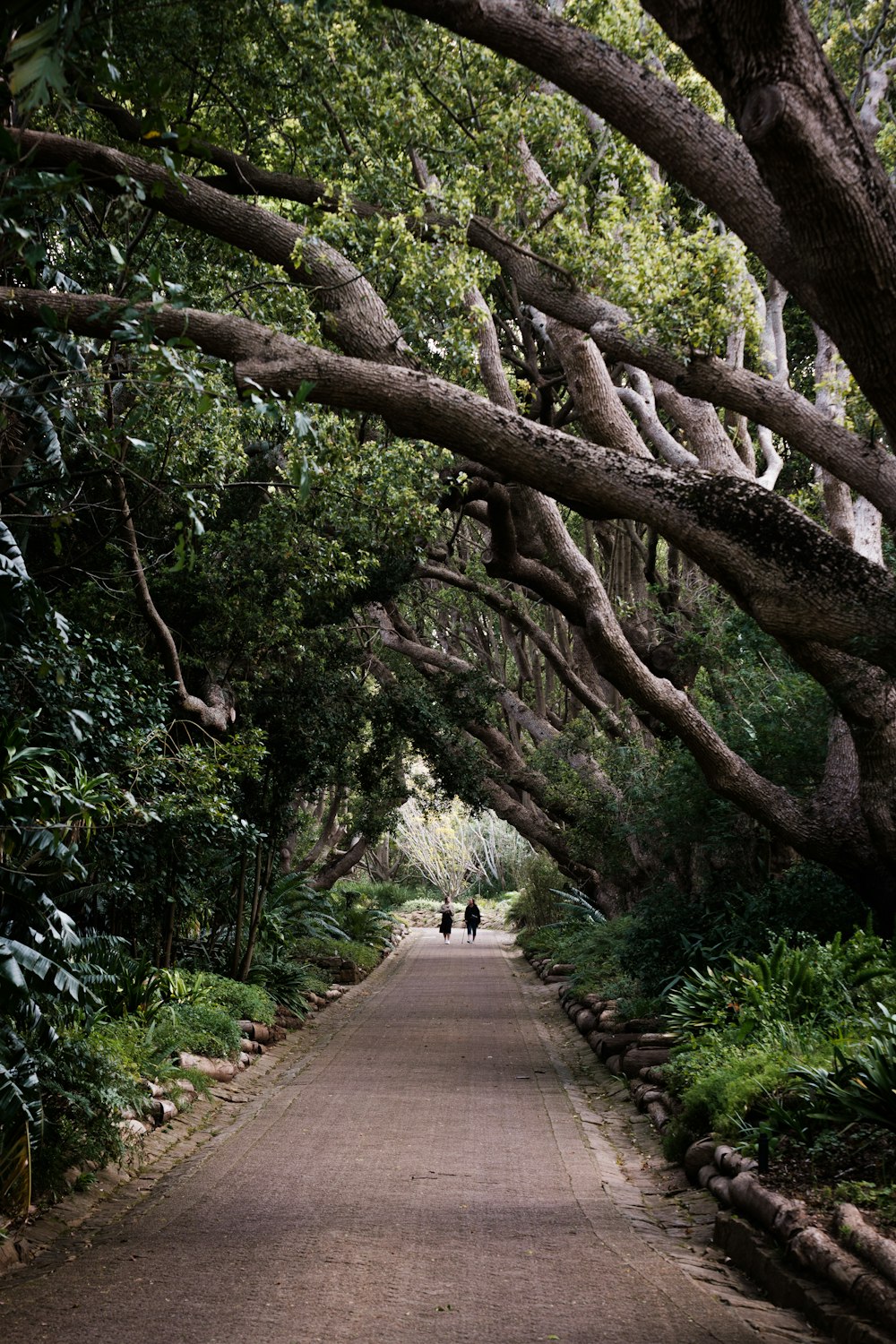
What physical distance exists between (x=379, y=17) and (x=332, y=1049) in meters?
Answer: 10.6

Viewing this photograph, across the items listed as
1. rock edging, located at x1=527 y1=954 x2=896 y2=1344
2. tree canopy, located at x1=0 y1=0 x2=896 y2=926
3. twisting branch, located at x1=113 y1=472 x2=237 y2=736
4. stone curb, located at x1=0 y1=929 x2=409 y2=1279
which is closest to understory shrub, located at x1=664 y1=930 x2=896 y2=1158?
rock edging, located at x1=527 y1=954 x2=896 y2=1344

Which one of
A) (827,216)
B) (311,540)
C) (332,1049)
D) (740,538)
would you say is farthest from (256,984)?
(827,216)

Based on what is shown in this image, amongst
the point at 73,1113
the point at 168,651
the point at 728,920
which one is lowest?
the point at 73,1113

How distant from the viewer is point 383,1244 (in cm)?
592

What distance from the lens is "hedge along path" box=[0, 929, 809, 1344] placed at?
4809 mm

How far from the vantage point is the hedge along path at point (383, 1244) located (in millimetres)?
4809

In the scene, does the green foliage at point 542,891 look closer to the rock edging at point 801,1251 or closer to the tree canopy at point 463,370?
the tree canopy at point 463,370

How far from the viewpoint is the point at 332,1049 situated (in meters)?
13.3

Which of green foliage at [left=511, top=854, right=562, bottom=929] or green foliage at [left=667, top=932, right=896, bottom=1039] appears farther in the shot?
green foliage at [left=511, top=854, right=562, bottom=929]

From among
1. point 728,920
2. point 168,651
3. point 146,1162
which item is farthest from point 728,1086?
point 168,651

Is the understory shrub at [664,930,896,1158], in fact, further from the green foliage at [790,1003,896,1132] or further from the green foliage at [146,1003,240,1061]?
the green foliage at [146,1003,240,1061]

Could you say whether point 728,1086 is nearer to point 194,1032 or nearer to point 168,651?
point 194,1032

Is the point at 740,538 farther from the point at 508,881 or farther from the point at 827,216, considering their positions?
the point at 508,881

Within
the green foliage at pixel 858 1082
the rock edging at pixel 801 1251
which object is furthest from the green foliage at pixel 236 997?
the green foliage at pixel 858 1082
